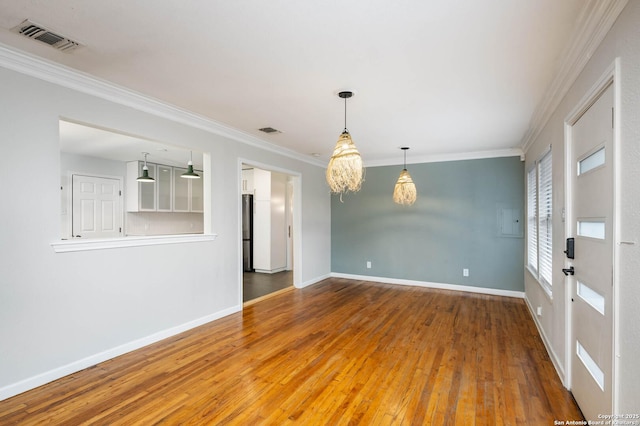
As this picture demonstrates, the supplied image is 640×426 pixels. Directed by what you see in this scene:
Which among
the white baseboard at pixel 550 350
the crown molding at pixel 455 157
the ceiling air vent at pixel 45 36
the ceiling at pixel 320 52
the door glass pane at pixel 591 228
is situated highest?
the ceiling air vent at pixel 45 36

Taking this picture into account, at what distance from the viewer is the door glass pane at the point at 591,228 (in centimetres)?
187

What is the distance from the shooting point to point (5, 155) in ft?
7.63

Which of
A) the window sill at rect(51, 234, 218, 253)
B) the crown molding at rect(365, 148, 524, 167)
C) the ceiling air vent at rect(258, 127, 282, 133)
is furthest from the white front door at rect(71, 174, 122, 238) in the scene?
the crown molding at rect(365, 148, 524, 167)

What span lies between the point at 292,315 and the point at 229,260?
1207mm

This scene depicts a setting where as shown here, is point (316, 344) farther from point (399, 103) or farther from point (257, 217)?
point (257, 217)

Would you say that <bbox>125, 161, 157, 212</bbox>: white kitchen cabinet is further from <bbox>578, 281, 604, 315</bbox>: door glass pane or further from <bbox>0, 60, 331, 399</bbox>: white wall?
<bbox>578, 281, 604, 315</bbox>: door glass pane

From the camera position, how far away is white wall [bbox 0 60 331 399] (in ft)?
7.73

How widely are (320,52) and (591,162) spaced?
6.77 ft

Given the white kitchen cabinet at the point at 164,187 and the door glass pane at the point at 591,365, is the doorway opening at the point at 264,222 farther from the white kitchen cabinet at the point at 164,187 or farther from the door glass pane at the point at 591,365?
the door glass pane at the point at 591,365

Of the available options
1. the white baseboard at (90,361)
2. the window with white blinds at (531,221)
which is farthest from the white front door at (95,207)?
the window with white blinds at (531,221)

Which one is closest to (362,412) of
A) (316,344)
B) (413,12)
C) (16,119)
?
(316,344)

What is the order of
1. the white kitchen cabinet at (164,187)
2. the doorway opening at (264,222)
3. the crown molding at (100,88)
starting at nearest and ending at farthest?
the crown molding at (100,88), the white kitchen cabinet at (164,187), the doorway opening at (264,222)

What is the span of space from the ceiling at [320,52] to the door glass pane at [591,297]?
68.8 inches

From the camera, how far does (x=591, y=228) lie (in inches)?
80.9
